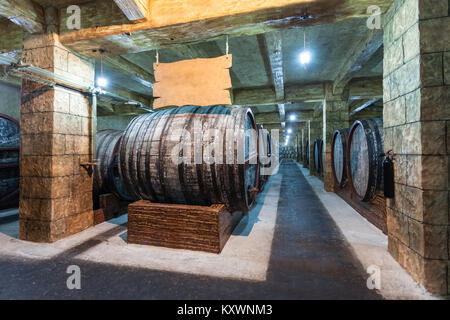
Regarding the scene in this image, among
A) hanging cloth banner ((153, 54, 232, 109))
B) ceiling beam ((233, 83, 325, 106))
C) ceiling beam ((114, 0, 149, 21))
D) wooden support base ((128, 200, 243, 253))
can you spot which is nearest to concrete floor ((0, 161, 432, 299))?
wooden support base ((128, 200, 243, 253))

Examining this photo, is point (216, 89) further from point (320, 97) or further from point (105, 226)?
point (320, 97)

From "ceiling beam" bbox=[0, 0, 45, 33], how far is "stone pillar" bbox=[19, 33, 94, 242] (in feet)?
0.52

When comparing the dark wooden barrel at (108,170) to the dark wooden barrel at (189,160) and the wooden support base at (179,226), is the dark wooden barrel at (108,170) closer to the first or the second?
the dark wooden barrel at (189,160)

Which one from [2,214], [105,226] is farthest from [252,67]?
→ [2,214]

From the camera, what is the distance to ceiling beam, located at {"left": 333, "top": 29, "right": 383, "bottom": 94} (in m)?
4.19

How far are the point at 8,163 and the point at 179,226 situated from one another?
5611 mm

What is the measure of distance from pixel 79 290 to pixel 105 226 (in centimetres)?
200

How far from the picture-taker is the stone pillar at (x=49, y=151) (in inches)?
127

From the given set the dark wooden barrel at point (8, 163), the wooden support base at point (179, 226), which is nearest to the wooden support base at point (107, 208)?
the wooden support base at point (179, 226)

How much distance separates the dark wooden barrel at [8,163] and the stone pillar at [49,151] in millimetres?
2860

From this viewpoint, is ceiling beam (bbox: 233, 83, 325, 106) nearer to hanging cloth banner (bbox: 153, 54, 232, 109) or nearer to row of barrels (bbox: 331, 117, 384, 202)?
row of barrels (bbox: 331, 117, 384, 202)

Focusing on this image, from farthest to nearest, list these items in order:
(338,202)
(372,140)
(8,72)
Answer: (338,202) < (372,140) < (8,72)

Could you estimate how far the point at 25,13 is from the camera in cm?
309

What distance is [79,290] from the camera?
1.99 m
